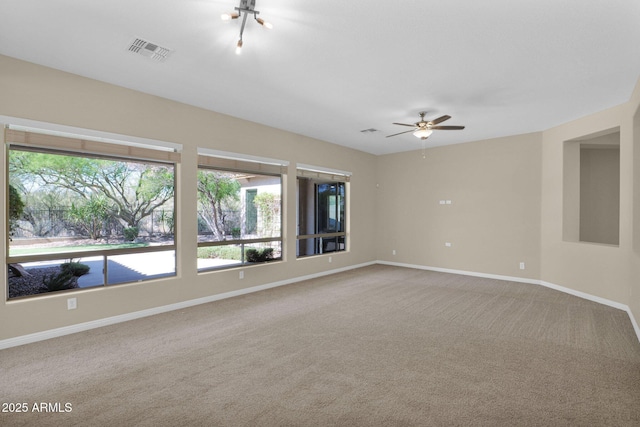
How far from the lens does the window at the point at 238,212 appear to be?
16.7 ft

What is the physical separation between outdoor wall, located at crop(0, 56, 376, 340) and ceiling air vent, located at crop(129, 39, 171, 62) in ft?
3.74

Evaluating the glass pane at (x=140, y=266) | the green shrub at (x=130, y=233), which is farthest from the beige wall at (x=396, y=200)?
the green shrub at (x=130, y=233)

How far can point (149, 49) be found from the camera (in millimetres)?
3164

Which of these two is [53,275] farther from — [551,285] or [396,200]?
[551,285]

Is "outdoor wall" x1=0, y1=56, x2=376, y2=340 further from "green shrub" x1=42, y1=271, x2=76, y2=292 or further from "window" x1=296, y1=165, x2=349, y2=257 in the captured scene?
"window" x1=296, y1=165, x2=349, y2=257

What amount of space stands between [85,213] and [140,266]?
0.96 metres

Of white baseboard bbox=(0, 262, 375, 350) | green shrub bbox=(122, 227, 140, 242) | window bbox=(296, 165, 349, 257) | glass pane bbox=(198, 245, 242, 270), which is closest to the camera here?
white baseboard bbox=(0, 262, 375, 350)

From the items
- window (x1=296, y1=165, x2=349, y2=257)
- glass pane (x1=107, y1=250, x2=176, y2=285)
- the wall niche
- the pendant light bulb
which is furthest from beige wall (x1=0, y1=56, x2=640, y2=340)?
the pendant light bulb

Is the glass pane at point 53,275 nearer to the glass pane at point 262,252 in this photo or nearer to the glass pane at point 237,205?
the glass pane at point 237,205

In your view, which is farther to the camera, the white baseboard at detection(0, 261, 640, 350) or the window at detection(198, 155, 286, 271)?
the window at detection(198, 155, 286, 271)

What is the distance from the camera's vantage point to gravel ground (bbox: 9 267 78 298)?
137 inches

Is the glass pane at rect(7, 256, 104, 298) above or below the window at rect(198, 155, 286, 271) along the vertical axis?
below

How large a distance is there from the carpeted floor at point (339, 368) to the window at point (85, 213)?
721mm

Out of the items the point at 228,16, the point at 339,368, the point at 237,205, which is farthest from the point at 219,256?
the point at 228,16
